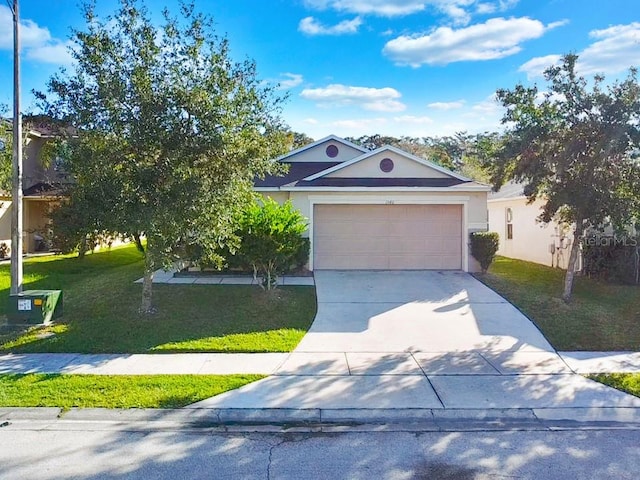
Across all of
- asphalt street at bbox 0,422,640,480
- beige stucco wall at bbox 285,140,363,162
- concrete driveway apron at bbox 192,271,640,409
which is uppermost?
beige stucco wall at bbox 285,140,363,162

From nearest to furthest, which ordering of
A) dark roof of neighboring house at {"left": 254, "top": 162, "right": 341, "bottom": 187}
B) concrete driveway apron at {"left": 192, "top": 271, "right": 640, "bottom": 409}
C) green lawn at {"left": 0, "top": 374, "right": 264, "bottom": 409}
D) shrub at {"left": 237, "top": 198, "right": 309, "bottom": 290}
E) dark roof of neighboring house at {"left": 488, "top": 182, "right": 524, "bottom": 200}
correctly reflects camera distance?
green lawn at {"left": 0, "top": 374, "right": 264, "bottom": 409} → concrete driveway apron at {"left": 192, "top": 271, "right": 640, "bottom": 409} → shrub at {"left": 237, "top": 198, "right": 309, "bottom": 290} → dark roof of neighboring house at {"left": 254, "top": 162, "right": 341, "bottom": 187} → dark roof of neighboring house at {"left": 488, "top": 182, "right": 524, "bottom": 200}

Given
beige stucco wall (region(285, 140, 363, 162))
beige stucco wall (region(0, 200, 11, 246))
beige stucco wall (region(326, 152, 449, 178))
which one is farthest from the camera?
beige stucco wall (region(0, 200, 11, 246))

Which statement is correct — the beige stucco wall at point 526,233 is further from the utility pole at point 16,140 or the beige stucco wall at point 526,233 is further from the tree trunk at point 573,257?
the utility pole at point 16,140

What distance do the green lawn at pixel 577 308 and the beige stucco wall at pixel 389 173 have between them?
3.85m

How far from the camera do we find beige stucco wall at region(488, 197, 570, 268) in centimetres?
Answer: 1600

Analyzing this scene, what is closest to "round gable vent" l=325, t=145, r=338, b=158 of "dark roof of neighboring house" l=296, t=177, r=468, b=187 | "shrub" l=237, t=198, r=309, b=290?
"dark roof of neighboring house" l=296, t=177, r=468, b=187

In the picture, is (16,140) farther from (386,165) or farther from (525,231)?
(525,231)

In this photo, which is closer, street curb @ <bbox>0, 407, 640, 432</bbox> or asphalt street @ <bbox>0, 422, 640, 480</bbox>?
asphalt street @ <bbox>0, 422, 640, 480</bbox>

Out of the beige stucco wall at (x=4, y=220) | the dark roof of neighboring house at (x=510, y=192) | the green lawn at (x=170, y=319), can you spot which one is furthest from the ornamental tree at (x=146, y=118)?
the beige stucco wall at (x=4, y=220)

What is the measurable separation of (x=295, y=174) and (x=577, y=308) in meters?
10.5

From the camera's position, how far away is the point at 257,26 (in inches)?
428

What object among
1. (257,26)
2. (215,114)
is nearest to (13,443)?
(215,114)

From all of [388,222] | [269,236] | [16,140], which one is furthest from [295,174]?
[16,140]

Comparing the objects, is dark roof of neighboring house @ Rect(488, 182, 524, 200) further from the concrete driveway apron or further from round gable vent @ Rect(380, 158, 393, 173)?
the concrete driveway apron
